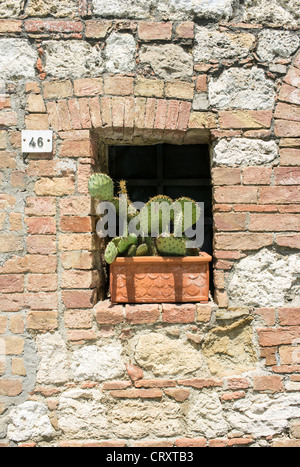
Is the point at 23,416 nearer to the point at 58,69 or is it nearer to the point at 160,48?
the point at 58,69

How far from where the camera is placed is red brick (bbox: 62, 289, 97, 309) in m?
1.94

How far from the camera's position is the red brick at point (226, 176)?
6.41 feet

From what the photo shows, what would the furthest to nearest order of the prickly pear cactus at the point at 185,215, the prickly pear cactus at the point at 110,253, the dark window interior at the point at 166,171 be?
the dark window interior at the point at 166,171 < the prickly pear cactus at the point at 185,215 < the prickly pear cactus at the point at 110,253

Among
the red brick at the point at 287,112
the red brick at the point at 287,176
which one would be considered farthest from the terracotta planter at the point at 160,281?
the red brick at the point at 287,112

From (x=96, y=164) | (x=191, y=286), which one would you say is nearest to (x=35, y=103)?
(x=96, y=164)

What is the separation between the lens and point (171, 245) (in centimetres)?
192

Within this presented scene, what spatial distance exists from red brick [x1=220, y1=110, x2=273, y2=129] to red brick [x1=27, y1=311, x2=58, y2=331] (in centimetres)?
149

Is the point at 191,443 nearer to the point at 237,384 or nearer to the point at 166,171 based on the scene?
the point at 237,384

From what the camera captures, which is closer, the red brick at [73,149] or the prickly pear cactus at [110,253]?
the prickly pear cactus at [110,253]

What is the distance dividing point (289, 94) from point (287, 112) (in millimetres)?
102

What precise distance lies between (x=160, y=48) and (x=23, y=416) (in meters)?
2.26

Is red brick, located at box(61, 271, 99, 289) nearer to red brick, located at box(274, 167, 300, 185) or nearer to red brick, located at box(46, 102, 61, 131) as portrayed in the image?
red brick, located at box(46, 102, 61, 131)

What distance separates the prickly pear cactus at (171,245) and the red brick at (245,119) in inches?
28.3

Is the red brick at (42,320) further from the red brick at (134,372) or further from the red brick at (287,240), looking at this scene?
the red brick at (287,240)
